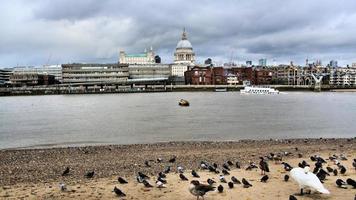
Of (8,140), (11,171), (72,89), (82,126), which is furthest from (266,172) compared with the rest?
(72,89)

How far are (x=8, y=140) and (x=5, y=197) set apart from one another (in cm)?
2095

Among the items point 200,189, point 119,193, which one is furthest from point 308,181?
point 119,193

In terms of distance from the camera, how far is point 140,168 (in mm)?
18172

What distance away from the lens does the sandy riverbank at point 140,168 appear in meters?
13.6

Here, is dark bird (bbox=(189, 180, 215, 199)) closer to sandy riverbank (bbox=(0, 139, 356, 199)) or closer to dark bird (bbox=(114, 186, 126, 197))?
sandy riverbank (bbox=(0, 139, 356, 199))

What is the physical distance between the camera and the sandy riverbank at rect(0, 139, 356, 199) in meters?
13.6

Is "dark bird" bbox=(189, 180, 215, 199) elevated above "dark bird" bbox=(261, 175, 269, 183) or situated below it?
above

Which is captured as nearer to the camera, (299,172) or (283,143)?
(299,172)

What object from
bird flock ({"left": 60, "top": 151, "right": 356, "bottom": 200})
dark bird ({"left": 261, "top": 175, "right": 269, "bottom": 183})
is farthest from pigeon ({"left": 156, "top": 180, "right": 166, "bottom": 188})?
dark bird ({"left": 261, "top": 175, "right": 269, "bottom": 183})

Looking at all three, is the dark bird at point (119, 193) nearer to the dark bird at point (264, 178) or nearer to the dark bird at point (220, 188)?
the dark bird at point (220, 188)

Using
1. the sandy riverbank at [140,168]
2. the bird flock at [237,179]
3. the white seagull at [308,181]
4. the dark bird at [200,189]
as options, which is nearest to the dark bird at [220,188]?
the bird flock at [237,179]

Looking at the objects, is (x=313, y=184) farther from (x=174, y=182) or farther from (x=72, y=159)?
Result: (x=72, y=159)

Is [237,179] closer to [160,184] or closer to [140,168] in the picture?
[160,184]

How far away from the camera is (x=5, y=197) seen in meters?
13.4
